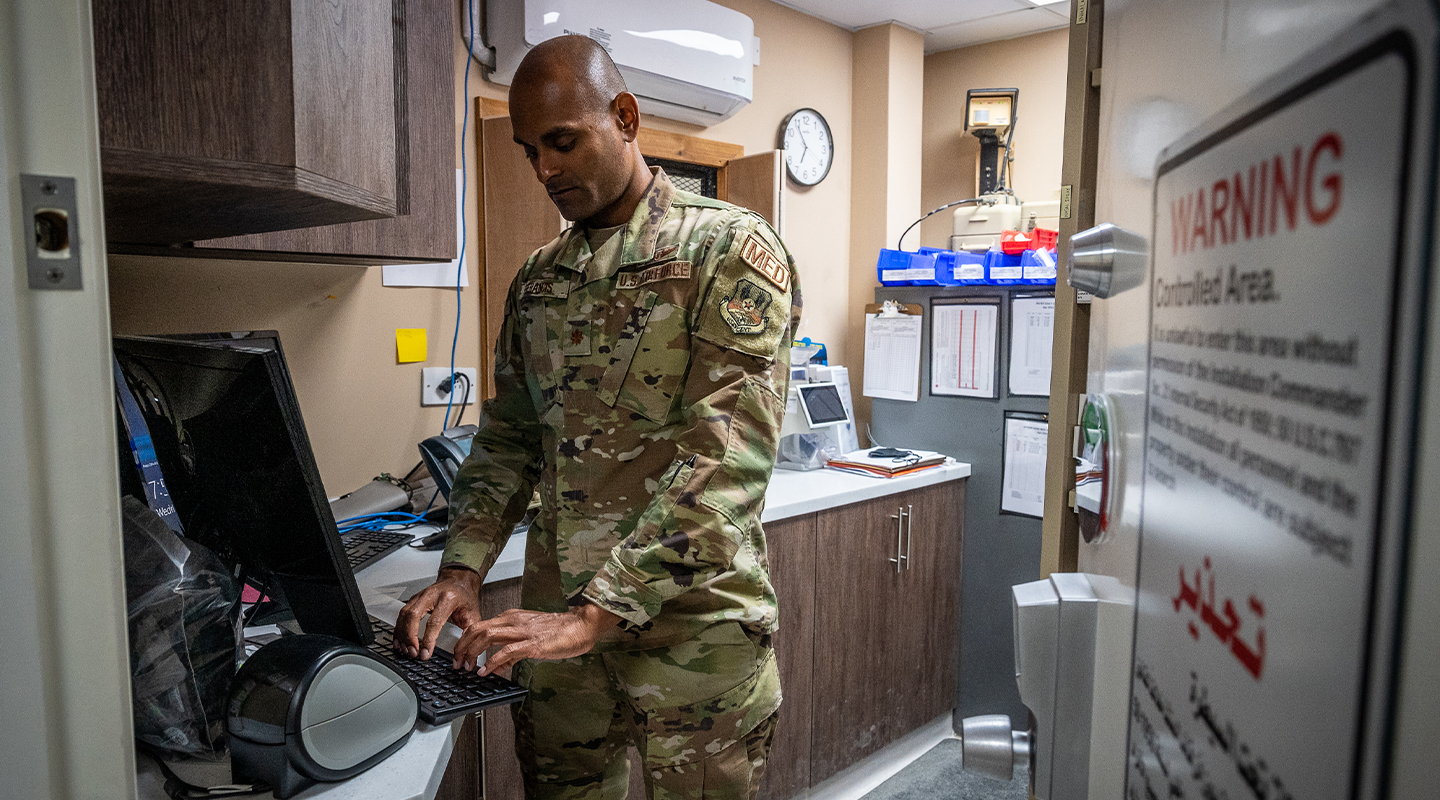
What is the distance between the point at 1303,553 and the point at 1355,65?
0.13 meters

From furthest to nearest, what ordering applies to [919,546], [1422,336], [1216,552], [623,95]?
[919,546]
[623,95]
[1216,552]
[1422,336]

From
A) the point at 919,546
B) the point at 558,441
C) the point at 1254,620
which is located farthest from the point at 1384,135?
the point at 919,546

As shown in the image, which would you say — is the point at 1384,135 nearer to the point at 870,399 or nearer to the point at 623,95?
the point at 623,95

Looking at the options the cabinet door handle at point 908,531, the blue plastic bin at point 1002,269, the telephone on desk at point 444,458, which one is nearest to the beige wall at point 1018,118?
the blue plastic bin at point 1002,269

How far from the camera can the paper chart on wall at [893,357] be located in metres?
2.97

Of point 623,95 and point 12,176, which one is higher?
point 623,95

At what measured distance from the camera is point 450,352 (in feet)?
7.59

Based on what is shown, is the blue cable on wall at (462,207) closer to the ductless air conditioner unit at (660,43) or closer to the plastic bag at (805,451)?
the ductless air conditioner unit at (660,43)

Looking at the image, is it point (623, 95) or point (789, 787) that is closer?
point (623, 95)

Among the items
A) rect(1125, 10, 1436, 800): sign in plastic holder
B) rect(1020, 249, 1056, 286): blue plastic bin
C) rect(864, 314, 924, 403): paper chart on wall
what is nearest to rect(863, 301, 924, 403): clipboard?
rect(864, 314, 924, 403): paper chart on wall

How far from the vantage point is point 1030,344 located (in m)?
2.67

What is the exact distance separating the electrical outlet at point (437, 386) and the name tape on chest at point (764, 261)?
1309mm

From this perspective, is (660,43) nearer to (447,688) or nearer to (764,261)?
(764,261)

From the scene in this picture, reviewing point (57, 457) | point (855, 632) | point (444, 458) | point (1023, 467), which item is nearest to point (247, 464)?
point (57, 457)
